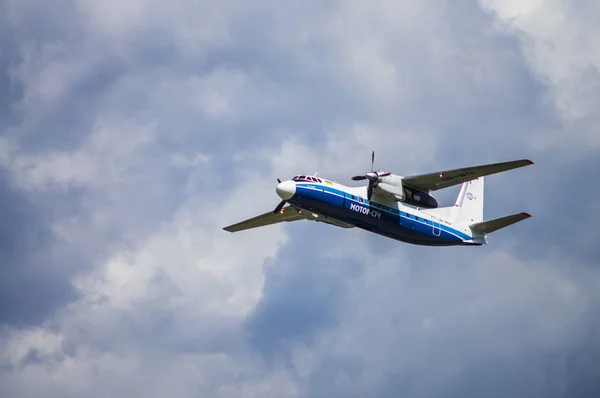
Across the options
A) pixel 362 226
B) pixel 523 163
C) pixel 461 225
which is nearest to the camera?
pixel 523 163

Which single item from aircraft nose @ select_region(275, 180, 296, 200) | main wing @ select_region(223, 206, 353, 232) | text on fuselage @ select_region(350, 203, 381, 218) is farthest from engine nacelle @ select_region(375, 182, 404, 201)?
aircraft nose @ select_region(275, 180, 296, 200)

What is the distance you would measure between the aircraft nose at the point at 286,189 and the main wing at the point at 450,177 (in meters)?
8.24

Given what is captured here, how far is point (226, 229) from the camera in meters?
73.1

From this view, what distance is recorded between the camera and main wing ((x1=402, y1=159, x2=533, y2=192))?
2407 inches

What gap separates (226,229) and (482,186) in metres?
19.9

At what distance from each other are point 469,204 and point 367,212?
39.7ft

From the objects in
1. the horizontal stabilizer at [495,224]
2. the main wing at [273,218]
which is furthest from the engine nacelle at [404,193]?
the main wing at [273,218]

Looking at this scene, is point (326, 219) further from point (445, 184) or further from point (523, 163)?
point (523, 163)

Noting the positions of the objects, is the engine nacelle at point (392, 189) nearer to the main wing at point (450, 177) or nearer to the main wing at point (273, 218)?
the main wing at point (450, 177)

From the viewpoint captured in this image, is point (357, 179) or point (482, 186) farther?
point (482, 186)

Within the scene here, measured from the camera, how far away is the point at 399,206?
212ft

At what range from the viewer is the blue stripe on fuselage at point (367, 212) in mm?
60906

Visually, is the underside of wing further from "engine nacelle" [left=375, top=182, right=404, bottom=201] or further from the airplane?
"engine nacelle" [left=375, top=182, right=404, bottom=201]

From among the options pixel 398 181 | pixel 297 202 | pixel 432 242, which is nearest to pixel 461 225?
pixel 432 242
